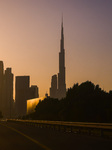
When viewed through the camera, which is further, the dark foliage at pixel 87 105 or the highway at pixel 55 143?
the dark foliage at pixel 87 105

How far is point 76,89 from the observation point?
3295 inches

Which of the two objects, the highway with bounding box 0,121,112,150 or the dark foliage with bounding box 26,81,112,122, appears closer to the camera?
the highway with bounding box 0,121,112,150

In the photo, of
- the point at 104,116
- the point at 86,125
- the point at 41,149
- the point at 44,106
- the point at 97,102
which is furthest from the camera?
the point at 44,106

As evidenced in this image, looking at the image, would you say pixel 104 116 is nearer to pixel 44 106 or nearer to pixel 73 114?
pixel 73 114

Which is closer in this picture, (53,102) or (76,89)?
(76,89)

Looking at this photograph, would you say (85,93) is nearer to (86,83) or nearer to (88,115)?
(86,83)

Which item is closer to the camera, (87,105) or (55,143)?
(55,143)

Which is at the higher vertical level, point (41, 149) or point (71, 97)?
point (71, 97)

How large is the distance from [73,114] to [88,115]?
143 inches

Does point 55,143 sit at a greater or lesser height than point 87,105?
lesser

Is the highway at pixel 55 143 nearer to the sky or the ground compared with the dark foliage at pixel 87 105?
nearer to the ground

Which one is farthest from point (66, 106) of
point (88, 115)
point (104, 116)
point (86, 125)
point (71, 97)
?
point (86, 125)

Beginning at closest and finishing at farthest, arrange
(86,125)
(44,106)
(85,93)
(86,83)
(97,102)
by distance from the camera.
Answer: (86,125), (97,102), (85,93), (86,83), (44,106)

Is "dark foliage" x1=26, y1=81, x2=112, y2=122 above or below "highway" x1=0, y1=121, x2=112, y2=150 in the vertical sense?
above
